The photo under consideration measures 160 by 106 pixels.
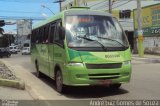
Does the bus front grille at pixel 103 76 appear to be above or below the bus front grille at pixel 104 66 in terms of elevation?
below

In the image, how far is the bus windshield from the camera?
11977mm

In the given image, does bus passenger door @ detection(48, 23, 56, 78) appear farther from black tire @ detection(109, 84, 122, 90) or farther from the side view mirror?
black tire @ detection(109, 84, 122, 90)

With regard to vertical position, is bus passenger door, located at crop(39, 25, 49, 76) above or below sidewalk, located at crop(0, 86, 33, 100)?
above

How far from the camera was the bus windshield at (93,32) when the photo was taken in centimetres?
1198

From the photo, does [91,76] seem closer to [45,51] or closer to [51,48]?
[51,48]

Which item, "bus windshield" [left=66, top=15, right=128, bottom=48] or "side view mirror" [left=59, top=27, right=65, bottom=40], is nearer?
"bus windshield" [left=66, top=15, right=128, bottom=48]

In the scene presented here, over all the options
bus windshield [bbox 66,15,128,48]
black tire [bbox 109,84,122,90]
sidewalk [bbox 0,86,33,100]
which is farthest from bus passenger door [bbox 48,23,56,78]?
black tire [bbox 109,84,122,90]

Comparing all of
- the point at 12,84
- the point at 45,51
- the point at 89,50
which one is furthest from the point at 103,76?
the point at 45,51

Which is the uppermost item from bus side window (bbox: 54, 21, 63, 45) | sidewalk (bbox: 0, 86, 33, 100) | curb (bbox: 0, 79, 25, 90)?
bus side window (bbox: 54, 21, 63, 45)

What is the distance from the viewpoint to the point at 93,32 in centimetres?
1230

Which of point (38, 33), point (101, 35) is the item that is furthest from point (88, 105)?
point (38, 33)

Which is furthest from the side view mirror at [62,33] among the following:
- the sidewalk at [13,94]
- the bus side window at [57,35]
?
the sidewalk at [13,94]

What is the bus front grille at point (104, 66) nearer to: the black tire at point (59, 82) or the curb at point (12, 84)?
the black tire at point (59, 82)

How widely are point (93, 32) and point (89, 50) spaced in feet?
2.66
